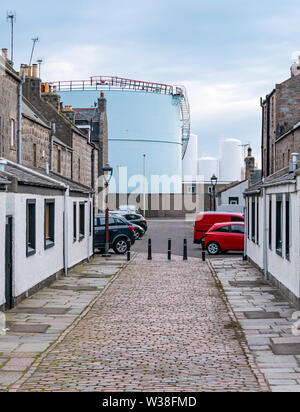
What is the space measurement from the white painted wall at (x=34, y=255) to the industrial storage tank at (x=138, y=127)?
5295cm

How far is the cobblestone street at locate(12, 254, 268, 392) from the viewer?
7.58 metres

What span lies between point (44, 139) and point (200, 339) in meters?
23.4

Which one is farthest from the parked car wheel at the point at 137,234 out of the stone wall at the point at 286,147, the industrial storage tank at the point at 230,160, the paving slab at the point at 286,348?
the industrial storage tank at the point at 230,160

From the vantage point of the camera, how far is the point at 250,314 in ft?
41.4

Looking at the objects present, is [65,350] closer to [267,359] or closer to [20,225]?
[267,359]

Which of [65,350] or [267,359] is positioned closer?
[267,359]

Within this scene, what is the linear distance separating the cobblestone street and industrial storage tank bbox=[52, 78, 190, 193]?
2262 inches

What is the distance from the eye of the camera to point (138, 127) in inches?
2916

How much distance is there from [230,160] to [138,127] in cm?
2360

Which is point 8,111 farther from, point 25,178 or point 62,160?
point 62,160

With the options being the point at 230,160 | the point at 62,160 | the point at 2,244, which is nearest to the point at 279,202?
the point at 2,244

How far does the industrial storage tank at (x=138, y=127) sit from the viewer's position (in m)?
72.7

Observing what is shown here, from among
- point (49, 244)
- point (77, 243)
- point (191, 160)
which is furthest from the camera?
point (191, 160)
